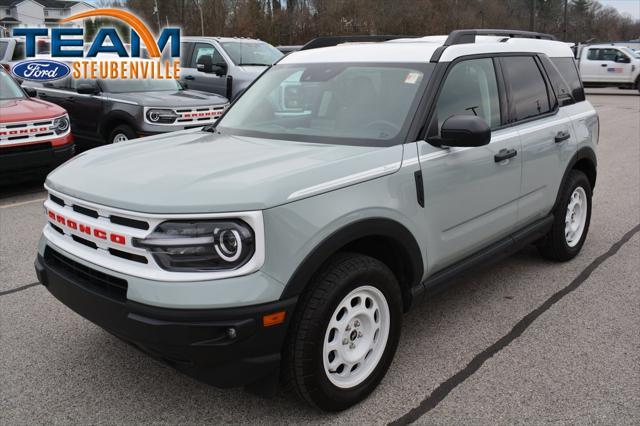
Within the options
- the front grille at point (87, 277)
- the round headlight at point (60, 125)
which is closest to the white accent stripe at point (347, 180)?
the front grille at point (87, 277)

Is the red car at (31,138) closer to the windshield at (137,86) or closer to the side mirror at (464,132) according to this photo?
the windshield at (137,86)

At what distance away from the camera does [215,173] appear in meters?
2.79

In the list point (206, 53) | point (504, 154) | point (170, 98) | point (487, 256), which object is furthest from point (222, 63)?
point (487, 256)

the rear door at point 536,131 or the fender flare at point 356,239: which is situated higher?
the rear door at point 536,131

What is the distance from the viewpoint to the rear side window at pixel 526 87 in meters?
4.20

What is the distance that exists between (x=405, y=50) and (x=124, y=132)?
6.37 m

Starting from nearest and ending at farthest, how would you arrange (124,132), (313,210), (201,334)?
(201,334), (313,210), (124,132)

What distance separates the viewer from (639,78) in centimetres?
2444

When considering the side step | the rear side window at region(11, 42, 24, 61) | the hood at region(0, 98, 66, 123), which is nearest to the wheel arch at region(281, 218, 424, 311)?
the side step

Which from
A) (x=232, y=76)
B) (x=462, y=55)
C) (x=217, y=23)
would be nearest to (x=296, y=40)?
(x=217, y=23)

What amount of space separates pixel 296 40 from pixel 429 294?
37989mm

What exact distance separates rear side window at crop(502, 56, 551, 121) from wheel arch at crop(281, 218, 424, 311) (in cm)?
156

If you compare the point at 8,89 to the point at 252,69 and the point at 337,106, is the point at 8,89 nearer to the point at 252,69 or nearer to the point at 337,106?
the point at 252,69

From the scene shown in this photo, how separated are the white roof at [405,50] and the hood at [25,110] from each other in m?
4.60
